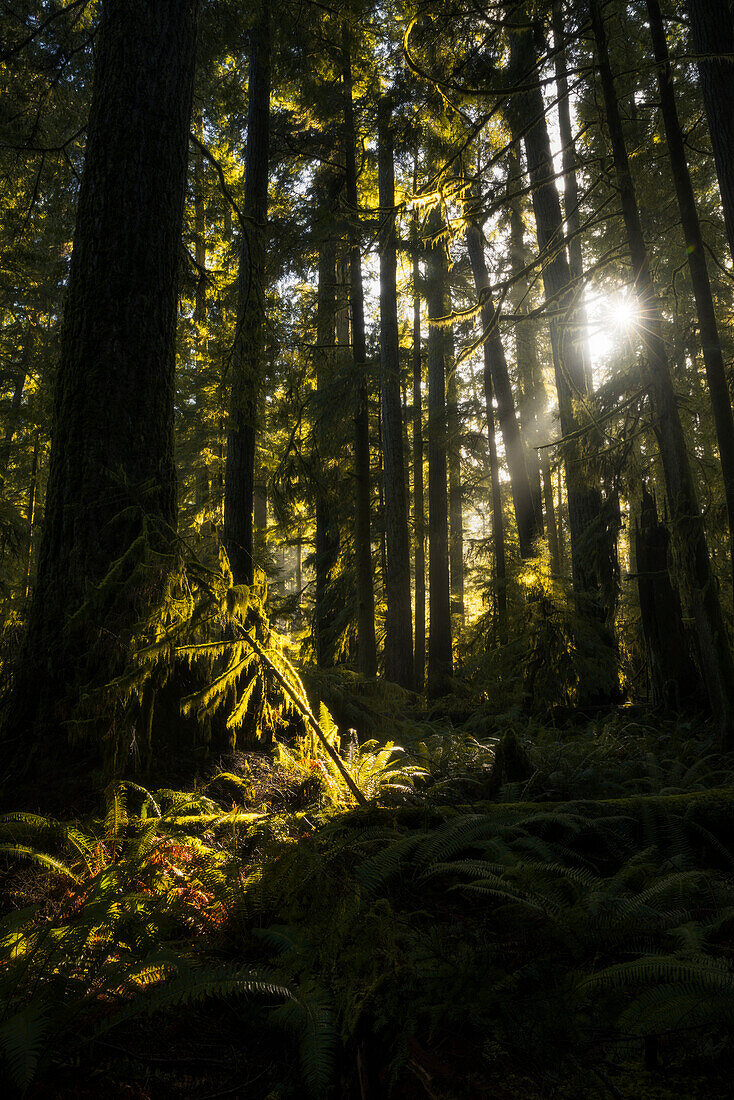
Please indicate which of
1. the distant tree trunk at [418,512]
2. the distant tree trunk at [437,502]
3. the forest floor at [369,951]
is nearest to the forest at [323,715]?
the forest floor at [369,951]

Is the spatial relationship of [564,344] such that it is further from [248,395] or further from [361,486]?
[361,486]

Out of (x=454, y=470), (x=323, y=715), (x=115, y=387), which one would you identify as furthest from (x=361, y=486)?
(x=454, y=470)

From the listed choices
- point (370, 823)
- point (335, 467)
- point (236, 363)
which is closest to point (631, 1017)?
point (370, 823)

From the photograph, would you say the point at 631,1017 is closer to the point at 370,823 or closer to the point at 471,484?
the point at 370,823

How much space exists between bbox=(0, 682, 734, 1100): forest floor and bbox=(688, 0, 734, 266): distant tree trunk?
19.4 ft

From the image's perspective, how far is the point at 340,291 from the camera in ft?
45.0

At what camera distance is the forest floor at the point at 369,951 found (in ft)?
4.14

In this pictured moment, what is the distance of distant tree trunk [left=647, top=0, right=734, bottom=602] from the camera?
16.2 feet

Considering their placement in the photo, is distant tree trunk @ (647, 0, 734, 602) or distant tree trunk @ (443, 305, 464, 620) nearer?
distant tree trunk @ (647, 0, 734, 602)

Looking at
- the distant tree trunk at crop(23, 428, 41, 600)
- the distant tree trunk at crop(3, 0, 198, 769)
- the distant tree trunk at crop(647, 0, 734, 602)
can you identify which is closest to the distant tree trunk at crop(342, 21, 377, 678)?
the distant tree trunk at crop(23, 428, 41, 600)

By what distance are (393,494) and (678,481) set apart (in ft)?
22.2

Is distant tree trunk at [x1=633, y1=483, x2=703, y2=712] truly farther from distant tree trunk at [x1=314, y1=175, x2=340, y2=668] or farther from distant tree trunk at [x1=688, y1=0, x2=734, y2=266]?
distant tree trunk at [x1=314, y1=175, x2=340, y2=668]

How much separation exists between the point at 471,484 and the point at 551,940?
59.8 ft

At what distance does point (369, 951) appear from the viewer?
1.57 metres
